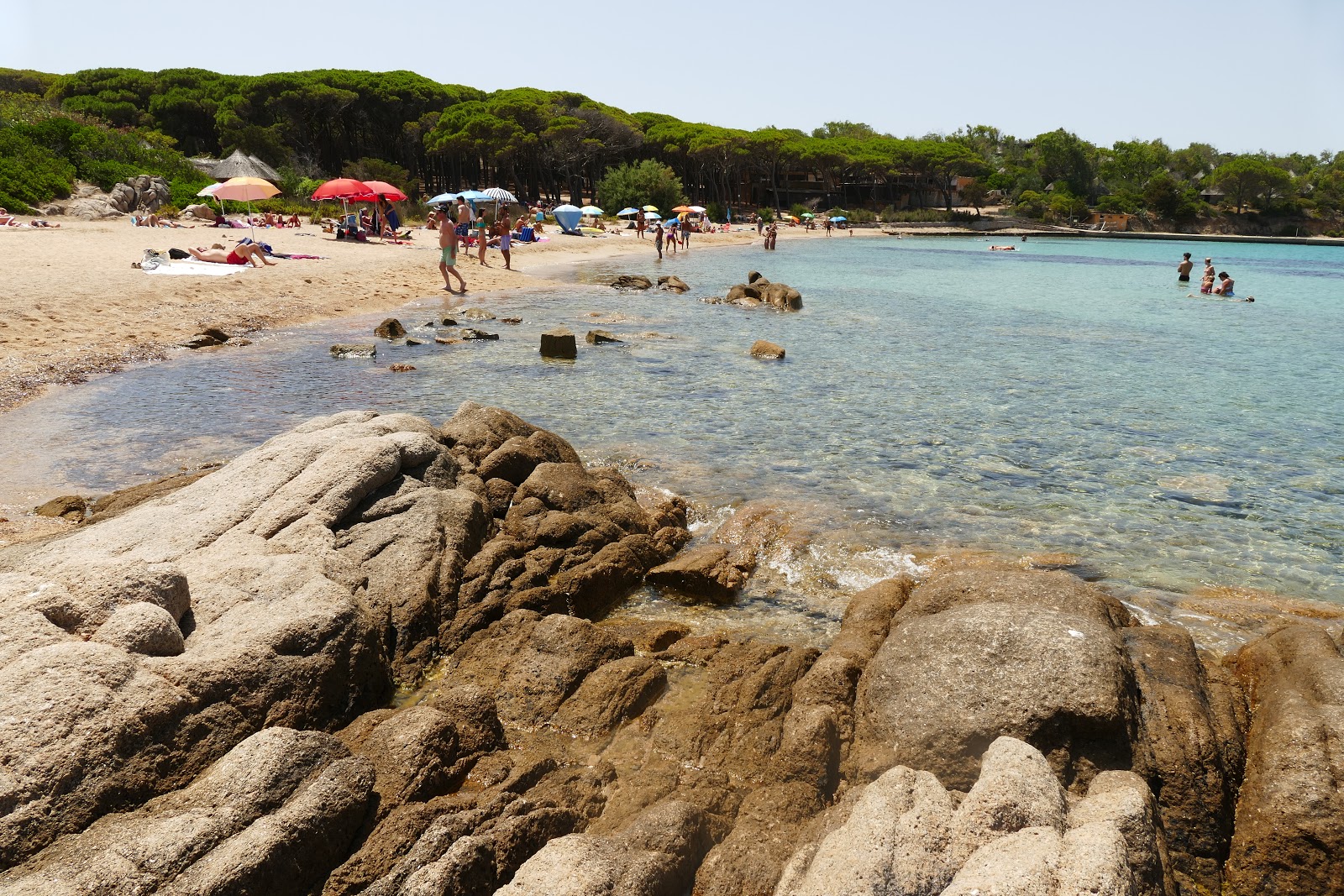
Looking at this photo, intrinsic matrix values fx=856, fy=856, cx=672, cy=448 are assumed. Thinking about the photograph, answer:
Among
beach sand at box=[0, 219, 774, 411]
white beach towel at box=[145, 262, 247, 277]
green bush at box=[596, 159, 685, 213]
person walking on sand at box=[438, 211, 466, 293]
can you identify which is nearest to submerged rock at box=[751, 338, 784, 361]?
person walking on sand at box=[438, 211, 466, 293]

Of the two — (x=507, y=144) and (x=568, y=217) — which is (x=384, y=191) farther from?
(x=507, y=144)

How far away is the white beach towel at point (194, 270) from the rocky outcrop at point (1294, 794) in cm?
2513

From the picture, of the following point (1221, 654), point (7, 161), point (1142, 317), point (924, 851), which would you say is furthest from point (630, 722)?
point (7, 161)

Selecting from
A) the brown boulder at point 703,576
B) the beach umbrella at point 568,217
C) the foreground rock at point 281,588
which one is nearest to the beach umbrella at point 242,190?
the beach umbrella at point 568,217

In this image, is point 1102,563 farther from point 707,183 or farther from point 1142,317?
point 707,183

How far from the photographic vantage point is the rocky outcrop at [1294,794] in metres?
4.11

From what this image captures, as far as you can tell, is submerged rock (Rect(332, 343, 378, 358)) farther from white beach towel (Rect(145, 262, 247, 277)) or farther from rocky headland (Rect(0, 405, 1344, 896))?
rocky headland (Rect(0, 405, 1344, 896))

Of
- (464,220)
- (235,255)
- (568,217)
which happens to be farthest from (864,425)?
(568,217)

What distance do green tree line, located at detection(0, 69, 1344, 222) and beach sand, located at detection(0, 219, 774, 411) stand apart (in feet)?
47.1

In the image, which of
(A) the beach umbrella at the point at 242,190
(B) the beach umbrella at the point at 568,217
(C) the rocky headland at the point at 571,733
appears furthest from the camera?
(B) the beach umbrella at the point at 568,217

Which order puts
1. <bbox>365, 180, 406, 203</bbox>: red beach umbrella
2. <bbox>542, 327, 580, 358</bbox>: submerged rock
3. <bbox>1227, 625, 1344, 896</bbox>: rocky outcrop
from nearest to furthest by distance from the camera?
<bbox>1227, 625, 1344, 896</bbox>: rocky outcrop, <bbox>542, 327, 580, 358</bbox>: submerged rock, <bbox>365, 180, 406, 203</bbox>: red beach umbrella

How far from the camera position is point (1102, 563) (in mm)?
8516

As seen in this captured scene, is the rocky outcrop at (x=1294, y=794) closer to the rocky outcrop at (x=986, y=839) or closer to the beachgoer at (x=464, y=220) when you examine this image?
the rocky outcrop at (x=986, y=839)

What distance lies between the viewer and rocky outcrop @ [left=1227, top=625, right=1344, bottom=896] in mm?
4109
